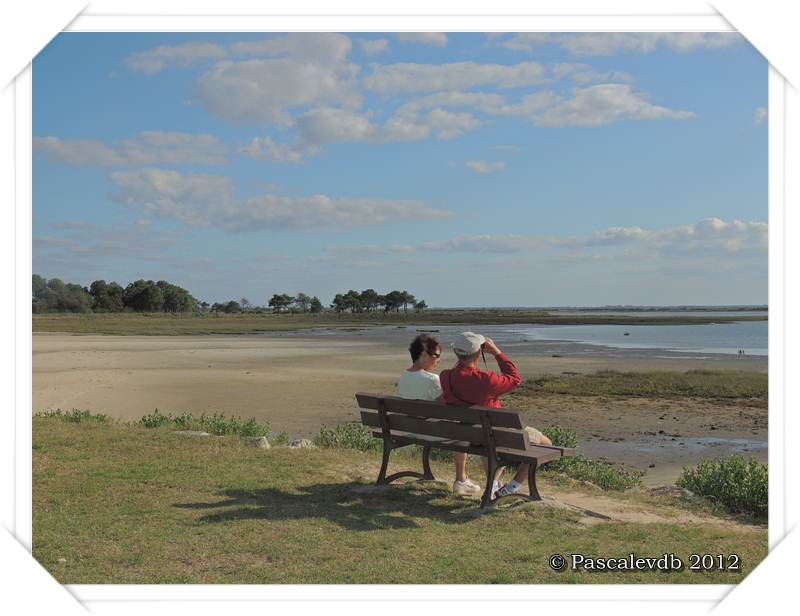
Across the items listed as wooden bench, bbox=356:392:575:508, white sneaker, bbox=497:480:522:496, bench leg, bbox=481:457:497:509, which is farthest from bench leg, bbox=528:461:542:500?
bench leg, bbox=481:457:497:509

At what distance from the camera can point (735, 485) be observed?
7.59 meters

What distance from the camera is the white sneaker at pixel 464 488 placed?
22.4 feet

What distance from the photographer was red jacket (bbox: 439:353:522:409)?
245 inches

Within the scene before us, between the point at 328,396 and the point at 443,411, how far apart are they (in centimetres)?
1250

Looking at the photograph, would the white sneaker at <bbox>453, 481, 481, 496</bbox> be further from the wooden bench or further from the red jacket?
the red jacket

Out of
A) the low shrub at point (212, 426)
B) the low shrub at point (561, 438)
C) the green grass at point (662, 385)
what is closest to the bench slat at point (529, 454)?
the low shrub at point (561, 438)

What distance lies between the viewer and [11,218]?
609cm

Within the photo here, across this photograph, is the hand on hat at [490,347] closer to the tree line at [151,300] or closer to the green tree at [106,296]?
the tree line at [151,300]

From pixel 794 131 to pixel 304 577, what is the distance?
18.0 feet

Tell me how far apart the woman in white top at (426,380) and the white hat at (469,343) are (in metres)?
0.39

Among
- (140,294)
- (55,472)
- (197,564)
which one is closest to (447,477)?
(197,564)

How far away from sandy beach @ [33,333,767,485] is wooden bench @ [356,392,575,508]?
497 cm
